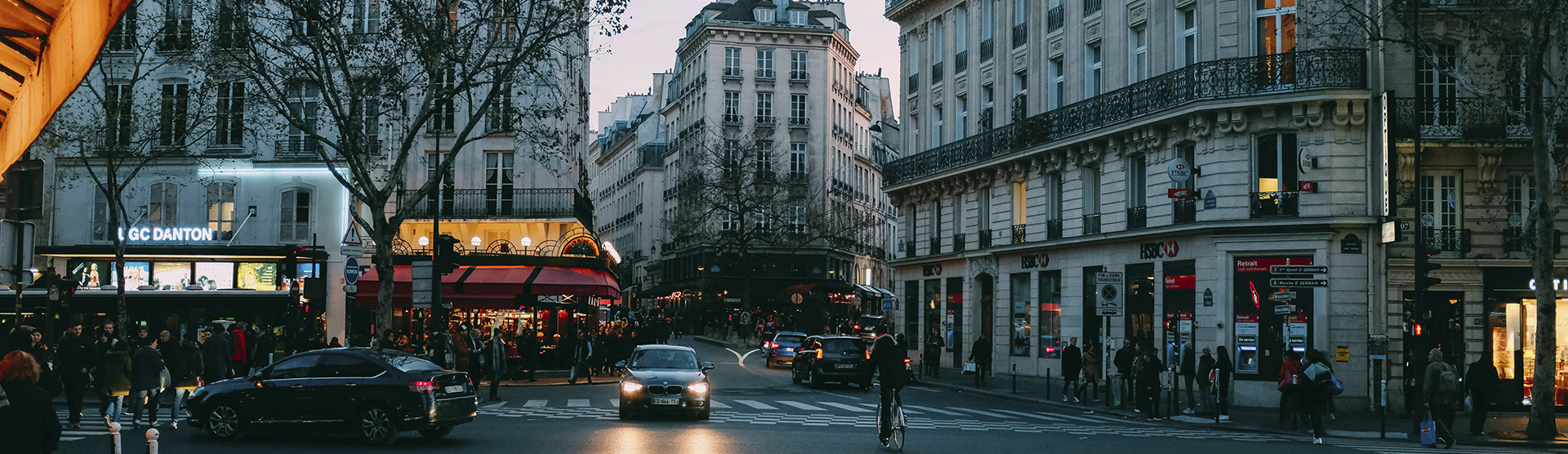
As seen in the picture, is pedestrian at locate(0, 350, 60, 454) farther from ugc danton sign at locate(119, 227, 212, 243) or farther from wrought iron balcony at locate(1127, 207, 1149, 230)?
ugc danton sign at locate(119, 227, 212, 243)

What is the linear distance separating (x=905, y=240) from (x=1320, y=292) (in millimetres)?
23368

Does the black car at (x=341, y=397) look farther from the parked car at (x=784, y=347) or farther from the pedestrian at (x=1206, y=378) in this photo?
the parked car at (x=784, y=347)

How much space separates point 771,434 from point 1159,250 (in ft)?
58.7

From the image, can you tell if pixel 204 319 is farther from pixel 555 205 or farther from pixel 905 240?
pixel 905 240

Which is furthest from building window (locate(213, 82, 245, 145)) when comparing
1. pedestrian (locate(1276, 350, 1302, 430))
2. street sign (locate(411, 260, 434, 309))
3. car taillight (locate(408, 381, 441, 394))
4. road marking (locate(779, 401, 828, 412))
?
pedestrian (locate(1276, 350, 1302, 430))

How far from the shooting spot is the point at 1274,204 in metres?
30.6

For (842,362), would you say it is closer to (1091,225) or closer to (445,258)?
(1091,225)

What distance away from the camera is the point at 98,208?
42.4 m

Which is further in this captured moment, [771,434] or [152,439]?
[771,434]

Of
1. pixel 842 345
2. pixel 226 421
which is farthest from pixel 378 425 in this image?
pixel 842 345

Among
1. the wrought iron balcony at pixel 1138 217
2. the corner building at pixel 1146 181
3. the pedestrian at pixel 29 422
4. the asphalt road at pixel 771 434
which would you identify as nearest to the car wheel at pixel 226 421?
the asphalt road at pixel 771 434

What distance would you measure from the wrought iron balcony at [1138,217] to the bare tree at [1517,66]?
6.63 meters

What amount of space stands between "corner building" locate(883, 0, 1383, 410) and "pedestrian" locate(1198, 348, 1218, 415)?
1.74 metres

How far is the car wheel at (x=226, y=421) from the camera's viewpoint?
17438 mm
